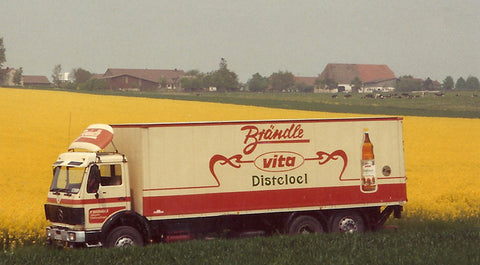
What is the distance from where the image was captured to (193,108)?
55.1 m

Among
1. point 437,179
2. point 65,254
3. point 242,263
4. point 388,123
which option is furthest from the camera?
point 437,179

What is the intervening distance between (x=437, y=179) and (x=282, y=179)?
9.82 metres

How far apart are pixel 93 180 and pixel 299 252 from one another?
17.5 feet

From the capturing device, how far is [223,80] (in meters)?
155

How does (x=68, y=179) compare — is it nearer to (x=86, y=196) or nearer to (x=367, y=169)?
(x=86, y=196)

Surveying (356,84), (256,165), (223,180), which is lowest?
(223,180)

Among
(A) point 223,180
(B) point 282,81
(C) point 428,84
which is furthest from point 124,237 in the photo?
(C) point 428,84

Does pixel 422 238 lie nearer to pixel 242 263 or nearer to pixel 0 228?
pixel 242 263

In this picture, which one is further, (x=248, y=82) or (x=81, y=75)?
(x=248, y=82)

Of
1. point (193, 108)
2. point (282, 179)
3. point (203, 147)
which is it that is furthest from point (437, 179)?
point (193, 108)

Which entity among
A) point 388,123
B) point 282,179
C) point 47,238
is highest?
point 388,123

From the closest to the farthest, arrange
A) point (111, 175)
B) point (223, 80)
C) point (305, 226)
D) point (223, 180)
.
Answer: point (111, 175) < point (223, 180) < point (305, 226) < point (223, 80)

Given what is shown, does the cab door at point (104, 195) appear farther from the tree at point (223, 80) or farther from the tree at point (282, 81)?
the tree at point (282, 81)

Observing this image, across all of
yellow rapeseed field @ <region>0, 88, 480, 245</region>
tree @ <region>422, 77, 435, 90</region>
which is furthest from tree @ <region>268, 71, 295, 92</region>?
yellow rapeseed field @ <region>0, 88, 480, 245</region>
